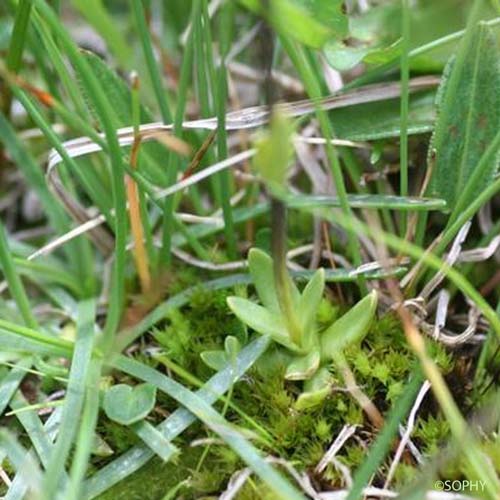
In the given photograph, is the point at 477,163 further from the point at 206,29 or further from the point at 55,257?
the point at 55,257

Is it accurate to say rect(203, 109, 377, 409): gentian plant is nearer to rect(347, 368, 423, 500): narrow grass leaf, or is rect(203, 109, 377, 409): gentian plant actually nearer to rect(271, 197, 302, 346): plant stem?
rect(271, 197, 302, 346): plant stem

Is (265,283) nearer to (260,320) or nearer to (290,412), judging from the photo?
(260,320)

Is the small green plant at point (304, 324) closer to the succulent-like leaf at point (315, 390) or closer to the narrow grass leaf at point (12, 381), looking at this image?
the succulent-like leaf at point (315, 390)

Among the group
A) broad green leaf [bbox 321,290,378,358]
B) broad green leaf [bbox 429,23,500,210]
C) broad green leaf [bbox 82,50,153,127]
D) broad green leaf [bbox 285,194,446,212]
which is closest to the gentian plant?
broad green leaf [bbox 321,290,378,358]

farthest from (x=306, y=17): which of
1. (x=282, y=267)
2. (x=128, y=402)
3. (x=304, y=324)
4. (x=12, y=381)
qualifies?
(x=12, y=381)

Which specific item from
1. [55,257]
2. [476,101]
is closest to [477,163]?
[476,101]

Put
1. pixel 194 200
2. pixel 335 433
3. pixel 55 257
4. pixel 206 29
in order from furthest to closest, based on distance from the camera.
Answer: pixel 55 257
pixel 194 200
pixel 206 29
pixel 335 433

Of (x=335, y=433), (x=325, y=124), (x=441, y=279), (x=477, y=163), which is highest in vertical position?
(x=325, y=124)
